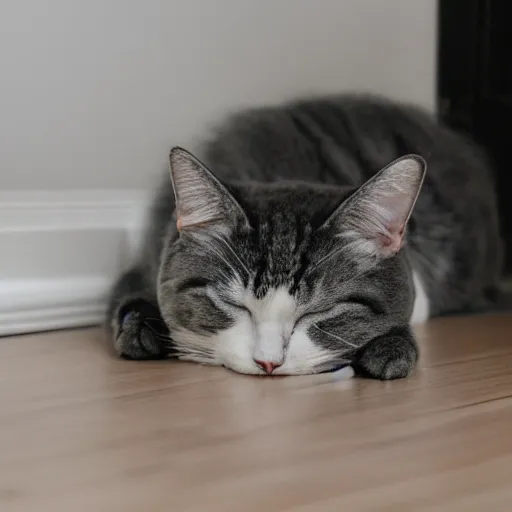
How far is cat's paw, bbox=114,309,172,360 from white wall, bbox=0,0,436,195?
41 cm

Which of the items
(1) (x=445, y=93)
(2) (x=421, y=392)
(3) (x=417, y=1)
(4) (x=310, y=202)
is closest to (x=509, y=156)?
(1) (x=445, y=93)

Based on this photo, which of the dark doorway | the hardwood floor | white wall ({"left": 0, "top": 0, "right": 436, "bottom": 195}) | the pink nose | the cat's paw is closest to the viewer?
the hardwood floor

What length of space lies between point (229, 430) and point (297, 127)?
35.1 inches

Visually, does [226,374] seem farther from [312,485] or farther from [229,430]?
[312,485]

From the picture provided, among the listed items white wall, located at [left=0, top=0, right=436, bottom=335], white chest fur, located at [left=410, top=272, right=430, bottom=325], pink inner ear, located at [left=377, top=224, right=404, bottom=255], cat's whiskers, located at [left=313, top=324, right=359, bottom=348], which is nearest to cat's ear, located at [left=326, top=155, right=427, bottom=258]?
pink inner ear, located at [left=377, top=224, right=404, bottom=255]

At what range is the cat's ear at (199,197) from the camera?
112 centimetres

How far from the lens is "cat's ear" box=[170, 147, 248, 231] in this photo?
3.68 feet

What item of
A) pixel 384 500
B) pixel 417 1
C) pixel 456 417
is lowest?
pixel 456 417

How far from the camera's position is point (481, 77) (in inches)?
78.2

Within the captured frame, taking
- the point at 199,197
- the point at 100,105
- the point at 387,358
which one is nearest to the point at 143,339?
the point at 199,197

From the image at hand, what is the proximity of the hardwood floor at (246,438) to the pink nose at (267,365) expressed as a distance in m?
0.02

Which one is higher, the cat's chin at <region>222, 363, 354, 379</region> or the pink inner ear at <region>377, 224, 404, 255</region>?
the pink inner ear at <region>377, 224, 404, 255</region>

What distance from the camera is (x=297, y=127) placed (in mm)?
1668

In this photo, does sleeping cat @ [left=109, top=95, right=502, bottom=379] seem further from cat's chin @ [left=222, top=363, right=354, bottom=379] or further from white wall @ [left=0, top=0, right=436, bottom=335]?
white wall @ [left=0, top=0, right=436, bottom=335]
